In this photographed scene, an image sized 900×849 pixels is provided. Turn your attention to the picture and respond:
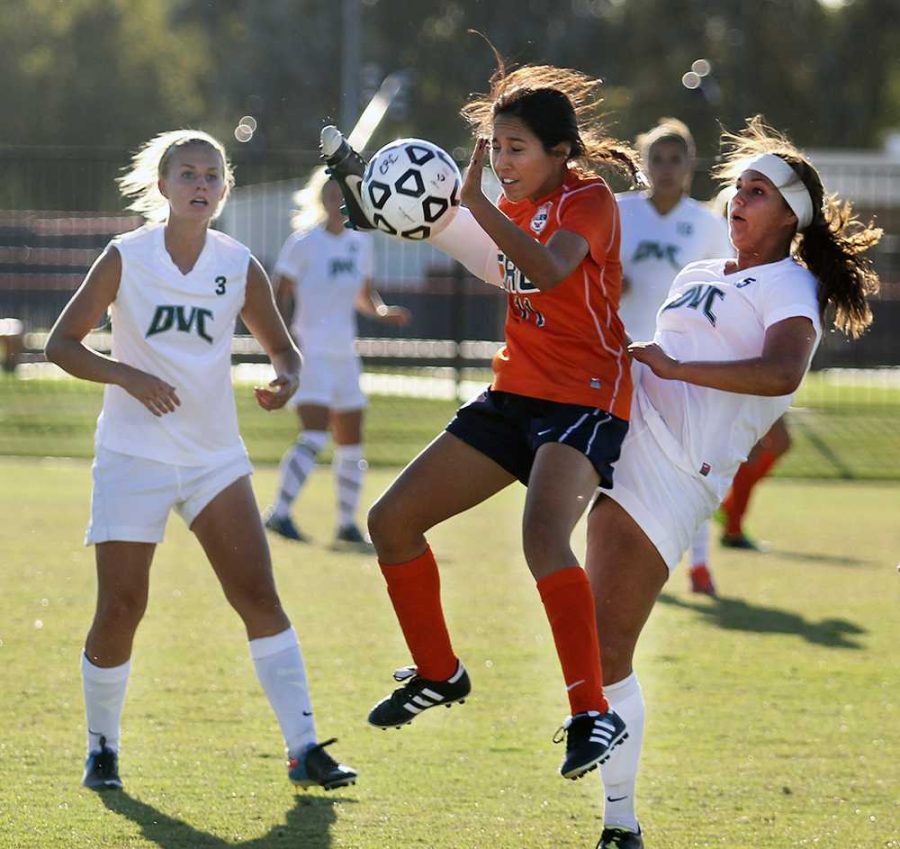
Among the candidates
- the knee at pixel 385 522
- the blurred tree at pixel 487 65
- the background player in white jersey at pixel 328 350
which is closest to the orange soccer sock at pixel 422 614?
the knee at pixel 385 522

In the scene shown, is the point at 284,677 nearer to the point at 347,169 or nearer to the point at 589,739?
the point at 589,739

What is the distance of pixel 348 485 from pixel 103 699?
19.4 ft

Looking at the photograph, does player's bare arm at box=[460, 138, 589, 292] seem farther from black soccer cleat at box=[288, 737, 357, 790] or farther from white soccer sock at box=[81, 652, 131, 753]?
white soccer sock at box=[81, 652, 131, 753]

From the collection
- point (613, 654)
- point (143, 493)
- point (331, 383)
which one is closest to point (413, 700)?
point (613, 654)

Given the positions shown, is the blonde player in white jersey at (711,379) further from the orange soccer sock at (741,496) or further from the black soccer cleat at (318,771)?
the orange soccer sock at (741,496)

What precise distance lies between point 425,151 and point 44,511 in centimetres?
794

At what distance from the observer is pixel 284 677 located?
5.89 m

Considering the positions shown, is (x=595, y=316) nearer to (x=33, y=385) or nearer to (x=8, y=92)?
(x=33, y=385)

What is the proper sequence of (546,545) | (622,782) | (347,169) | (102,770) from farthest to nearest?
1. (102,770)
2. (347,169)
3. (622,782)
4. (546,545)

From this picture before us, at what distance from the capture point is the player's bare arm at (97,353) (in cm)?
564

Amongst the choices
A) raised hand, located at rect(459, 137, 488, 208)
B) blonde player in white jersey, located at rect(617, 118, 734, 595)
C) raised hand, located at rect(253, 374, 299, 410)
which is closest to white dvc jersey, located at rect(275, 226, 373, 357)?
blonde player in white jersey, located at rect(617, 118, 734, 595)

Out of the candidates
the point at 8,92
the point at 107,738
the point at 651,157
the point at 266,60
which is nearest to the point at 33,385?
the point at 651,157

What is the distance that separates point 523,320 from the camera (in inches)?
209

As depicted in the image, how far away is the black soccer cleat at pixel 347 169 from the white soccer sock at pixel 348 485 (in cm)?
639
